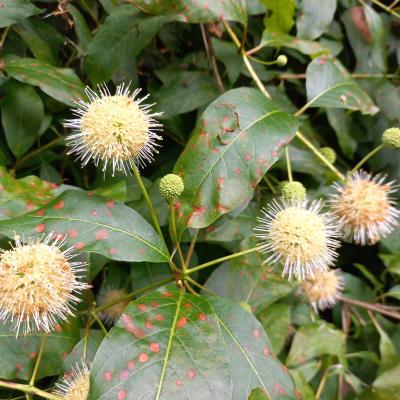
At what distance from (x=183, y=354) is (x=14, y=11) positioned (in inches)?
52.4

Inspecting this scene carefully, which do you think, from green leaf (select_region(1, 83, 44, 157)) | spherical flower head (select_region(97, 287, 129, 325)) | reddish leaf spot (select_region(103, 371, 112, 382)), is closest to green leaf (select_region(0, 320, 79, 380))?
spherical flower head (select_region(97, 287, 129, 325))

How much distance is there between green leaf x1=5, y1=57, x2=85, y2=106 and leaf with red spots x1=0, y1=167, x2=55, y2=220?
0.32 metres

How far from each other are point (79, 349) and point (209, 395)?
1.67 ft

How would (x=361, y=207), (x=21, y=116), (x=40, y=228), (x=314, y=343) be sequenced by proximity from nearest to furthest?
1. (x=40, y=228)
2. (x=21, y=116)
3. (x=361, y=207)
4. (x=314, y=343)

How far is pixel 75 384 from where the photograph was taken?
4.66 feet

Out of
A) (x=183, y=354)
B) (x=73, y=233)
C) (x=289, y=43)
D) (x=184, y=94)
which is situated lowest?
(x=183, y=354)

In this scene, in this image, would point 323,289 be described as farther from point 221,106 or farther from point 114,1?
point 114,1

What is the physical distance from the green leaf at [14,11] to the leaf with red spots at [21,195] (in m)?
0.54

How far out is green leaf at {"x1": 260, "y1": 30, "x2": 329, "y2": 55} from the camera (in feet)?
6.97

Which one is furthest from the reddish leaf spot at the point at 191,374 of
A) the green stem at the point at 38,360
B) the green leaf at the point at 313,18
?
the green leaf at the point at 313,18

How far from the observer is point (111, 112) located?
1.54 meters

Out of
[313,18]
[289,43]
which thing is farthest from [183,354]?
[313,18]

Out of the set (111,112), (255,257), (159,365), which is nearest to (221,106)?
(111,112)

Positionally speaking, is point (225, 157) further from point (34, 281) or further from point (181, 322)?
point (34, 281)
